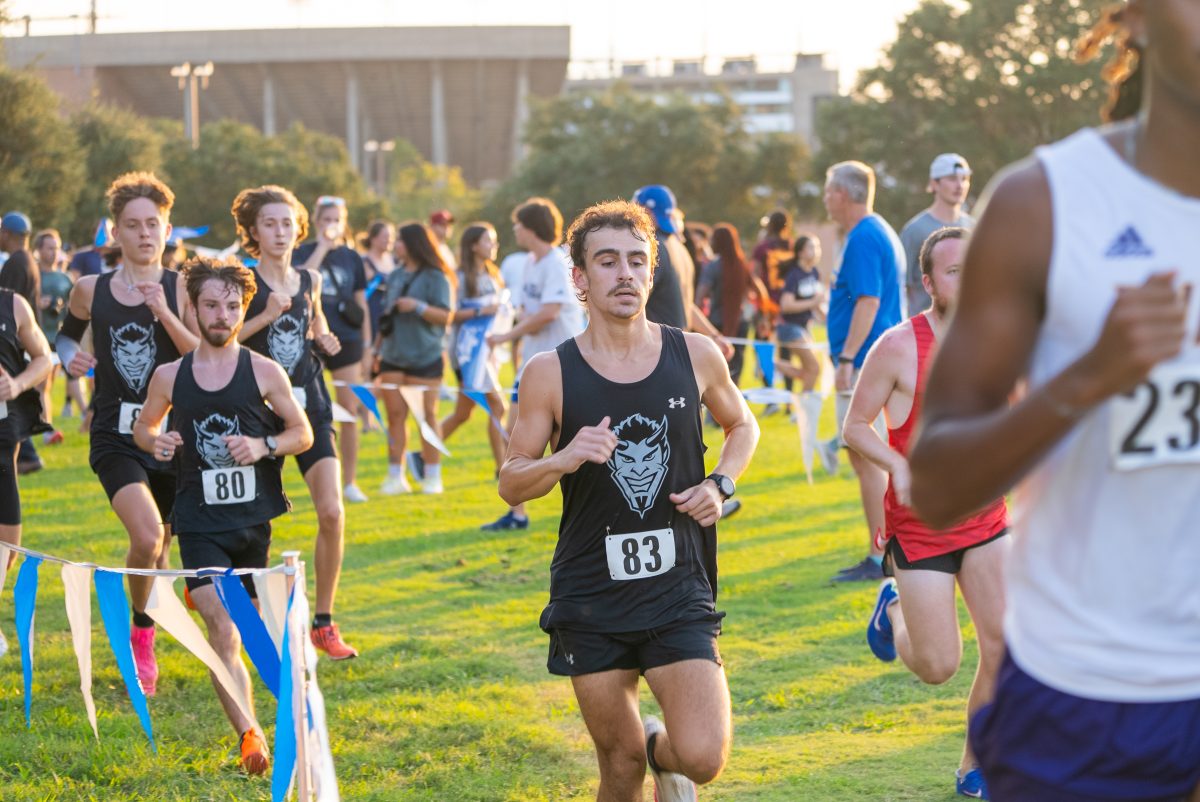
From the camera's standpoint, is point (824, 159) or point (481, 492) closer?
point (481, 492)

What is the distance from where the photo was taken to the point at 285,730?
14.7ft

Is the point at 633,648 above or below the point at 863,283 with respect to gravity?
below

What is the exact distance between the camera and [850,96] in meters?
54.6

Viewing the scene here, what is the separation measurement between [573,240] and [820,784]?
2241mm

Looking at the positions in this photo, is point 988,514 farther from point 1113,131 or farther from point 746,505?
point 746,505

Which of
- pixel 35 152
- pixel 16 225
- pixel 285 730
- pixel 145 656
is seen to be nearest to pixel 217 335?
pixel 145 656

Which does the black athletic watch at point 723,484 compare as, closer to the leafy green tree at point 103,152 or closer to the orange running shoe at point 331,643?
the orange running shoe at point 331,643

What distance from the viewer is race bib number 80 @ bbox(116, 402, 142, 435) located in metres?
6.99

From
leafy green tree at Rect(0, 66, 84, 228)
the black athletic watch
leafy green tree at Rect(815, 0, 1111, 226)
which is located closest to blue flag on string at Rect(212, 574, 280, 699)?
the black athletic watch

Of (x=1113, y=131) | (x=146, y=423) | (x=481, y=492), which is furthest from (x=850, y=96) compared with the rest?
(x=1113, y=131)

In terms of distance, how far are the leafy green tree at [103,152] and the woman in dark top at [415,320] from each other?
1243 inches

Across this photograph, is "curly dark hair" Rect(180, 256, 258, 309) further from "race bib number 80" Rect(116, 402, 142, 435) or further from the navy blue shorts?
the navy blue shorts

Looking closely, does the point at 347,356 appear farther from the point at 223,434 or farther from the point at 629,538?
the point at 629,538

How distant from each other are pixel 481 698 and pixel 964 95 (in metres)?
48.1
